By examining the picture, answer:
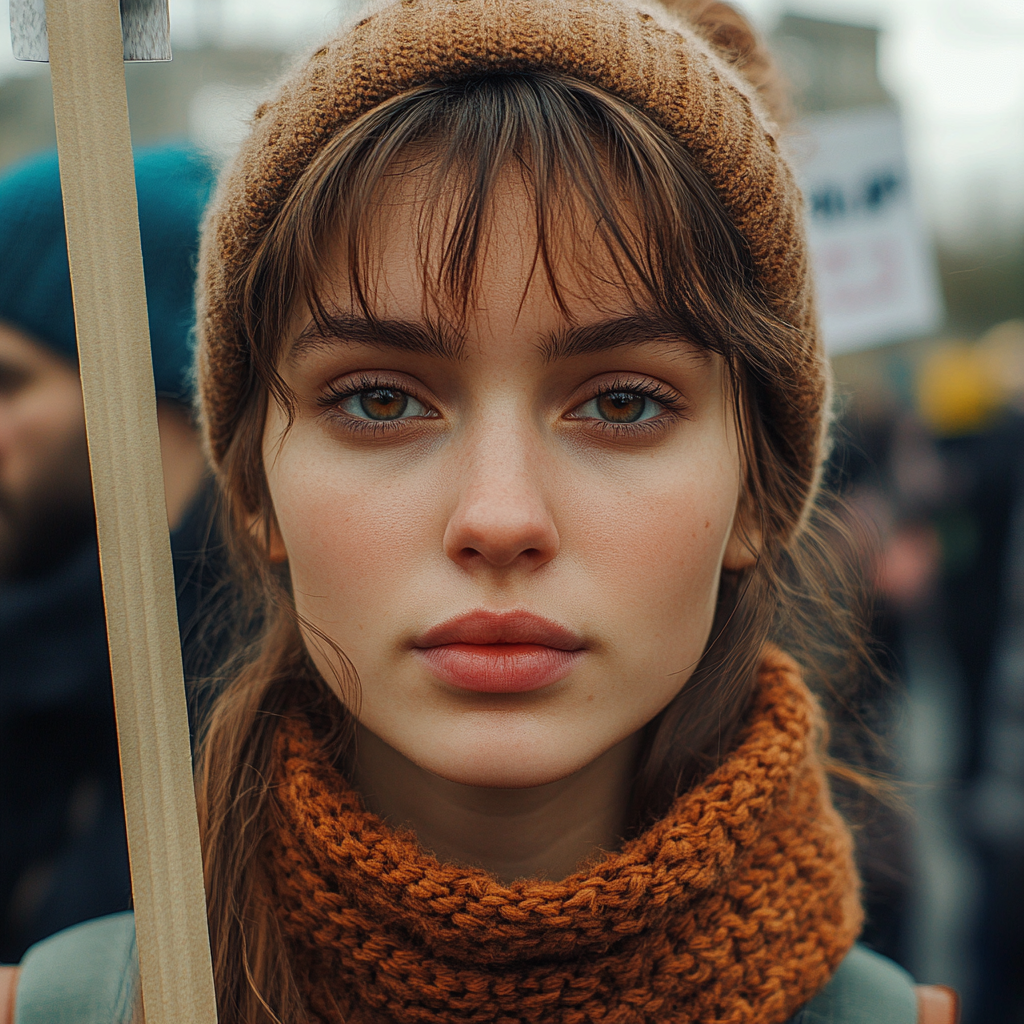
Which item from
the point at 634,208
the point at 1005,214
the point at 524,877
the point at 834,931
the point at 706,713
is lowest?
the point at 834,931

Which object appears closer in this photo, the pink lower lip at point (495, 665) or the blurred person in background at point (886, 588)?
the pink lower lip at point (495, 665)

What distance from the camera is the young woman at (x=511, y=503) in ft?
3.60

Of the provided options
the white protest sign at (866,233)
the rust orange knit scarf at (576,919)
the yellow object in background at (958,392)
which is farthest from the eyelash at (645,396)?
the yellow object in background at (958,392)

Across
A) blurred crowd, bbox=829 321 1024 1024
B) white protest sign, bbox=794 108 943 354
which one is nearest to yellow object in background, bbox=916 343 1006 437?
blurred crowd, bbox=829 321 1024 1024

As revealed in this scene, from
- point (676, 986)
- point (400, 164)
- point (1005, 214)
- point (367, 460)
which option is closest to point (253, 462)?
point (367, 460)

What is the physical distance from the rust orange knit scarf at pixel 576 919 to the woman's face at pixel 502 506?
0.14 metres

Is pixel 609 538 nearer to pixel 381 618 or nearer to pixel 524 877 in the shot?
pixel 381 618

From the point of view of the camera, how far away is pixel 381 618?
112 cm

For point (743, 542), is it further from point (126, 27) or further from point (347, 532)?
point (126, 27)

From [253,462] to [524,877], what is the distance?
25.7 inches

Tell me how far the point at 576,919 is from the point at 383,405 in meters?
0.63

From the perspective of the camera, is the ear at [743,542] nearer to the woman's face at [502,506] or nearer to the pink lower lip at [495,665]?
the woman's face at [502,506]

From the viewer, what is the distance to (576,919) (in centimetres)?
115

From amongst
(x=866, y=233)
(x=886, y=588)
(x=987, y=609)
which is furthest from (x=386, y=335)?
(x=987, y=609)
